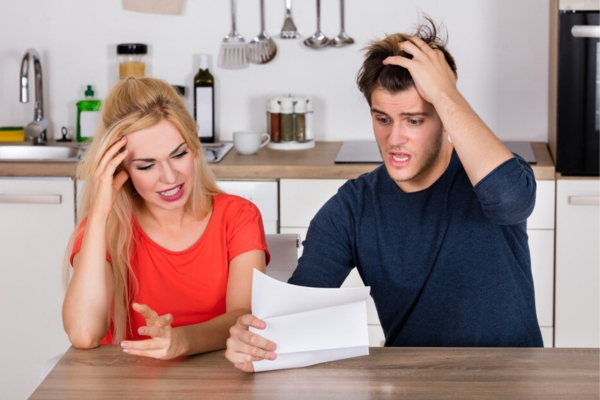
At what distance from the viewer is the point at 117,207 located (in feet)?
6.65

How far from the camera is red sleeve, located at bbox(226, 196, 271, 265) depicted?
2.03 metres

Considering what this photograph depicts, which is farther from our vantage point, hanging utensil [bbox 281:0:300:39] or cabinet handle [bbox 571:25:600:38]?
hanging utensil [bbox 281:0:300:39]

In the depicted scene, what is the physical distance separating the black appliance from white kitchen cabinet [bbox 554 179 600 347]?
71 millimetres

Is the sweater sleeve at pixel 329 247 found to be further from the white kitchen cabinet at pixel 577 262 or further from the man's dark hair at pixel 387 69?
the white kitchen cabinet at pixel 577 262

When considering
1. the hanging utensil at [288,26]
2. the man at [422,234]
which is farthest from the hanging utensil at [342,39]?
the man at [422,234]

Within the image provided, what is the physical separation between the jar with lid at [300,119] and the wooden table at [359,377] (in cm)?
179

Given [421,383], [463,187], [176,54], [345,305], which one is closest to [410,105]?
[463,187]

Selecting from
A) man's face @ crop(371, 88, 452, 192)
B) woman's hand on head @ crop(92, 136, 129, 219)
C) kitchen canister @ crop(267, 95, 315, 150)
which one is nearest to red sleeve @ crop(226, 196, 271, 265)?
woman's hand on head @ crop(92, 136, 129, 219)

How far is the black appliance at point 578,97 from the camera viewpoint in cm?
292

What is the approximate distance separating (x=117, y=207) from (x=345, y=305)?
26.9 inches

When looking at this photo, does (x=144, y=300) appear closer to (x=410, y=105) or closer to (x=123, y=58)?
(x=410, y=105)

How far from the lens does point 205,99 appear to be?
3.43 meters

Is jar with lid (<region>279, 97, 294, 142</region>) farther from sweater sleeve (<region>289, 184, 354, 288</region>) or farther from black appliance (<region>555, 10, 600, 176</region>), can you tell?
sweater sleeve (<region>289, 184, 354, 288</region>)

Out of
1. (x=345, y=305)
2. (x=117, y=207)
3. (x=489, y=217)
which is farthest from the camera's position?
(x=117, y=207)
